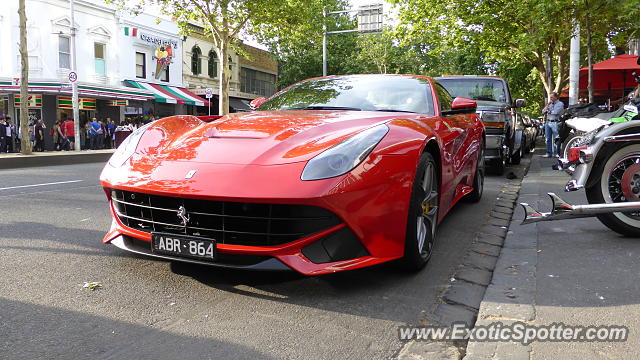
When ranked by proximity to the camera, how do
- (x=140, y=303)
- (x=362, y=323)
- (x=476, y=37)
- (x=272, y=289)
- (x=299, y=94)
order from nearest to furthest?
(x=362, y=323) < (x=140, y=303) < (x=272, y=289) < (x=299, y=94) < (x=476, y=37)

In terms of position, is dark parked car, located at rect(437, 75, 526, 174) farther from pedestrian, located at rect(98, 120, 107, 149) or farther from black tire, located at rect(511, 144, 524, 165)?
pedestrian, located at rect(98, 120, 107, 149)

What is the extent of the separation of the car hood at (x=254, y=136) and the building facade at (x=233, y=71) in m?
25.5

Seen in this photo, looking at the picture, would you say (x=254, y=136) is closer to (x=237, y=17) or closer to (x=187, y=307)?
(x=187, y=307)

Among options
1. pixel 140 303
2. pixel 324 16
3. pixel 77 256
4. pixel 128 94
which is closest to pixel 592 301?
pixel 140 303

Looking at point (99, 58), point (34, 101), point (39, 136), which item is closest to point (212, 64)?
point (99, 58)

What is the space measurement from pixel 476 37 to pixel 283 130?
19.6 metres

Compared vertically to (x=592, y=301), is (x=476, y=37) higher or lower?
higher

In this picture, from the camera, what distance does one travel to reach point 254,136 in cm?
342

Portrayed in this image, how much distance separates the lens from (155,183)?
10.1ft

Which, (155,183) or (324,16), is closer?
(155,183)

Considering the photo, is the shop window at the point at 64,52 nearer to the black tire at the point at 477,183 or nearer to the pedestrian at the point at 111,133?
the pedestrian at the point at 111,133

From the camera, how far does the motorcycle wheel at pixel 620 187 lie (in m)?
4.30

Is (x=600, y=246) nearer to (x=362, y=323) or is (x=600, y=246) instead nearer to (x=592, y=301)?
(x=592, y=301)

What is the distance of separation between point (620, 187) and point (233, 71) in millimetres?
36930
